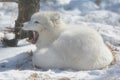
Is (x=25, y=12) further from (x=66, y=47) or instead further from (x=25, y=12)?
(x=66, y=47)

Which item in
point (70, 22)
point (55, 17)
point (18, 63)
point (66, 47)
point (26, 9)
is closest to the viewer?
point (66, 47)

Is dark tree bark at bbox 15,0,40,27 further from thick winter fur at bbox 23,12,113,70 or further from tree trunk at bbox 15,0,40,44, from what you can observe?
thick winter fur at bbox 23,12,113,70

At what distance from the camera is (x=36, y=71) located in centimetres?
620

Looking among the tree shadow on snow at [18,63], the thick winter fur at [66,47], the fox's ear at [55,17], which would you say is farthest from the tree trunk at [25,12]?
the fox's ear at [55,17]

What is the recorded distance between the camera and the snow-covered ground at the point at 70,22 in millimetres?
5902

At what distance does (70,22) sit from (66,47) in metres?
4.92

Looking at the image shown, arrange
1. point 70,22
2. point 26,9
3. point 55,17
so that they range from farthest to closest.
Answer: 1. point 70,22
2. point 26,9
3. point 55,17

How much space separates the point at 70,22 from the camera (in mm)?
11211

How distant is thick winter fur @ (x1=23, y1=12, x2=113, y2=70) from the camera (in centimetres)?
630

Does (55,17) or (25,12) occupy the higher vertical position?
(55,17)

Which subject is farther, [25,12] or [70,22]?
[70,22]

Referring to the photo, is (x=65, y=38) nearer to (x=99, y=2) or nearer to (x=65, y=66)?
(x=65, y=66)

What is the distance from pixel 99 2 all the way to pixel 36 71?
25.9 ft

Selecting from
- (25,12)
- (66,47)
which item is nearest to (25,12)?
(25,12)
